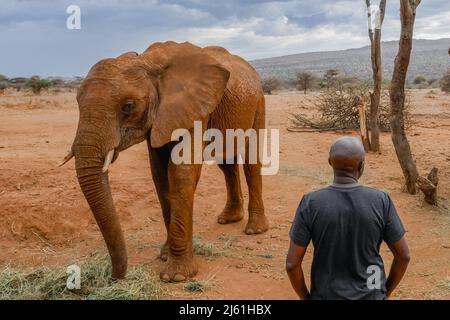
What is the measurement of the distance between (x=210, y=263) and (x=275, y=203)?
8.35 feet

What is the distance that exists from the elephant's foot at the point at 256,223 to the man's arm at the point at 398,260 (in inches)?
142

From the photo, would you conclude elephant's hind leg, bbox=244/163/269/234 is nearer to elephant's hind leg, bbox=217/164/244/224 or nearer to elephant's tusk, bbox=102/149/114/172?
elephant's hind leg, bbox=217/164/244/224

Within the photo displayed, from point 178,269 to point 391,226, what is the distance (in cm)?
262

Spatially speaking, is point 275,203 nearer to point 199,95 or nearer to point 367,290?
point 199,95

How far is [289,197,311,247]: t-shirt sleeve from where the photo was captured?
274 centimetres

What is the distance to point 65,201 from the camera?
23.2 feet

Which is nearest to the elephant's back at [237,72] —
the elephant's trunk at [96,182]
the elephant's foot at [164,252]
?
the elephant's foot at [164,252]

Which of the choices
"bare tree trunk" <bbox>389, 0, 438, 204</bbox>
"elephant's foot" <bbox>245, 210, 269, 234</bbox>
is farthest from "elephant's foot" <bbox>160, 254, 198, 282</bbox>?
"bare tree trunk" <bbox>389, 0, 438, 204</bbox>

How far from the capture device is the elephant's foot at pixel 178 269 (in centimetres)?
494

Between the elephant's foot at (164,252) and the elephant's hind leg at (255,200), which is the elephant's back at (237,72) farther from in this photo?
the elephant's foot at (164,252)

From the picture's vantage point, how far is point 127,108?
4406mm

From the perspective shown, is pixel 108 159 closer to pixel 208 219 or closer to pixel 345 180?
pixel 345 180

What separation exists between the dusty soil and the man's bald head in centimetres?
226

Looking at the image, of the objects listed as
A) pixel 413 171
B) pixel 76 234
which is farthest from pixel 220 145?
pixel 413 171
